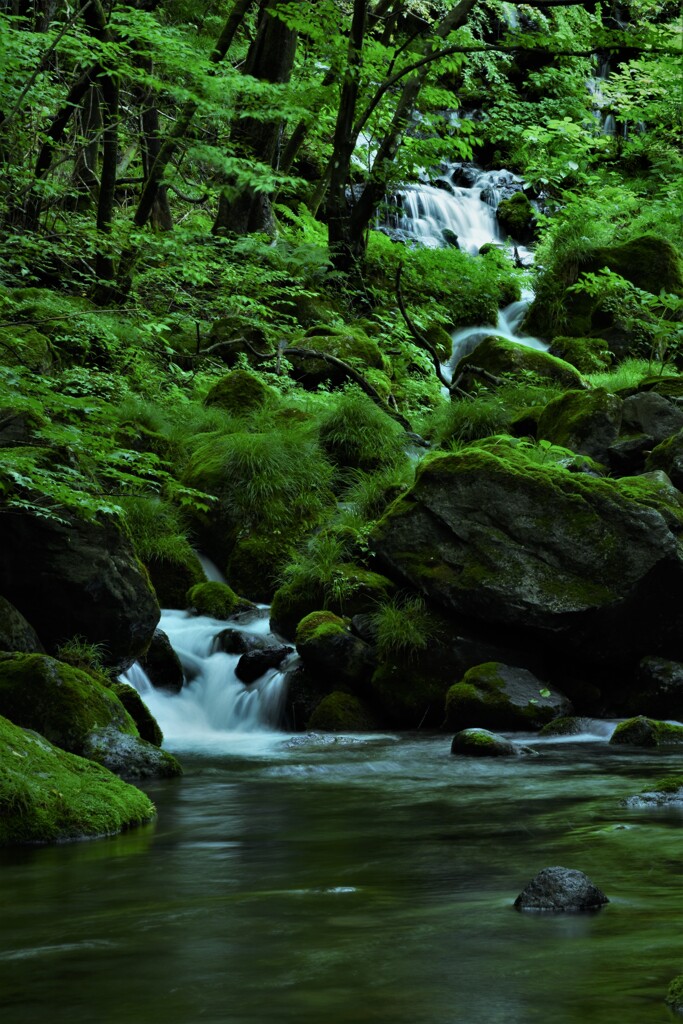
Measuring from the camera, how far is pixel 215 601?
1009 cm

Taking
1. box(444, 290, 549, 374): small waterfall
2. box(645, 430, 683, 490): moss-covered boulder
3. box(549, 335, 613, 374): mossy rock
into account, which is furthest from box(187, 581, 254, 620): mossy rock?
box(549, 335, 613, 374): mossy rock

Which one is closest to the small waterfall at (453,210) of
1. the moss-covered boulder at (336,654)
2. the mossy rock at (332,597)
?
the mossy rock at (332,597)

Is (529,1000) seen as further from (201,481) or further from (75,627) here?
(201,481)

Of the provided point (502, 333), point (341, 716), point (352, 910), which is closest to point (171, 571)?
point (341, 716)

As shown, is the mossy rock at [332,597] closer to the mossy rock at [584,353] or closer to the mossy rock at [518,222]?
the mossy rock at [584,353]

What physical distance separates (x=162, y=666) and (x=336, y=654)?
A: 59.5 inches

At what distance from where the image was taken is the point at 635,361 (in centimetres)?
1683

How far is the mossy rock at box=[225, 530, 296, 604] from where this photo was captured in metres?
11.0

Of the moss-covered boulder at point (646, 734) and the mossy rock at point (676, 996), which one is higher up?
the mossy rock at point (676, 996)

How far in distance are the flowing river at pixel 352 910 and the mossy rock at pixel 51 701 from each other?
55cm

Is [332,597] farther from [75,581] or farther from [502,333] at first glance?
[502,333]

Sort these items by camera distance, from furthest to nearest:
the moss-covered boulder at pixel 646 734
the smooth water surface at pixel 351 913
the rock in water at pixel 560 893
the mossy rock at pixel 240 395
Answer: the mossy rock at pixel 240 395 → the moss-covered boulder at pixel 646 734 → the rock in water at pixel 560 893 → the smooth water surface at pixel 351 913

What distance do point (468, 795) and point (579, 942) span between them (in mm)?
2820

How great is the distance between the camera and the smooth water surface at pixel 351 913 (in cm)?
245
